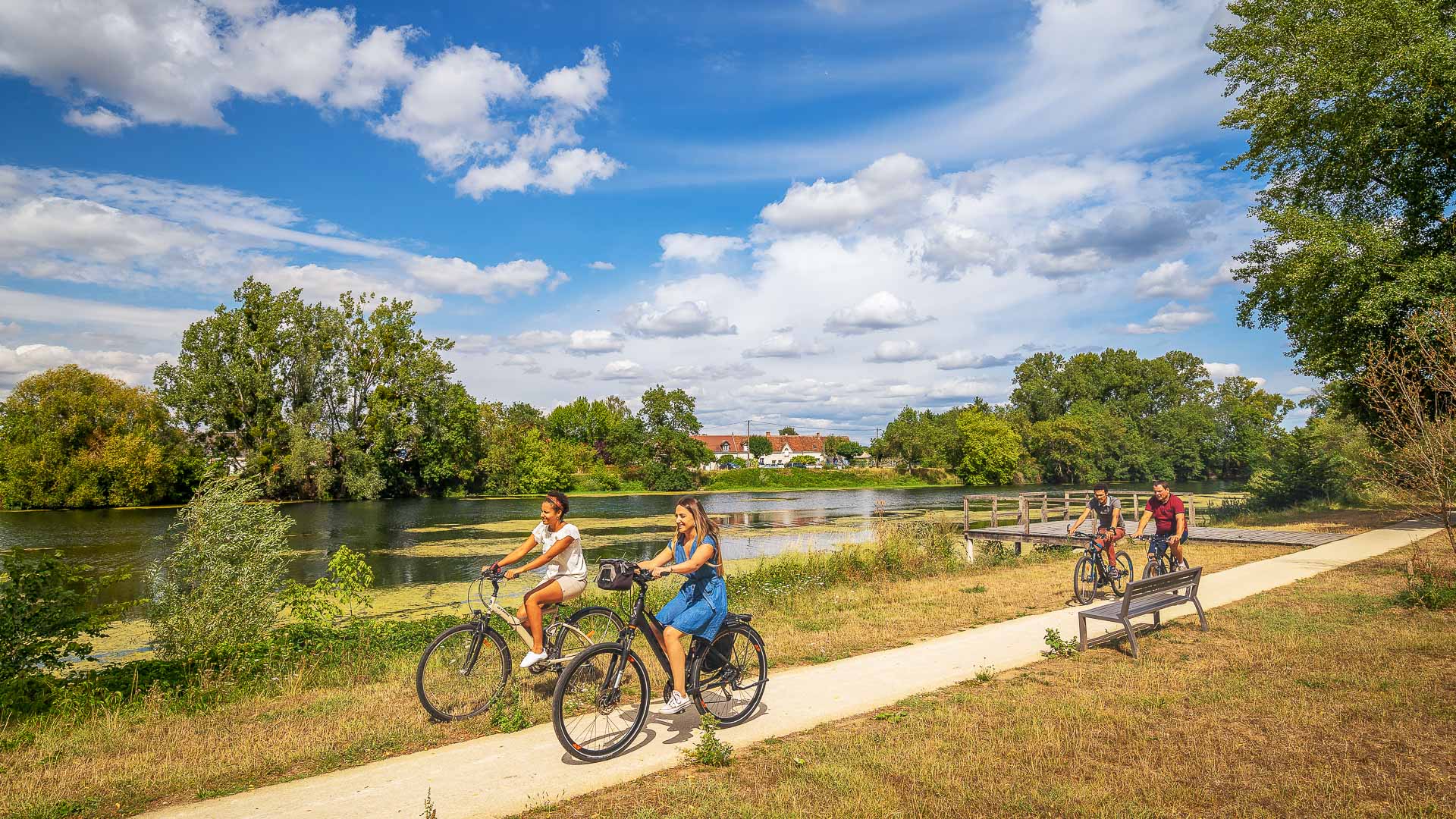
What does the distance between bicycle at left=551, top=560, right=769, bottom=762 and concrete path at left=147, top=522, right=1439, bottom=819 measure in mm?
139

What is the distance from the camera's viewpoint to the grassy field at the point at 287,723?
456cm

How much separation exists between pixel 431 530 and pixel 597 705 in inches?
1156

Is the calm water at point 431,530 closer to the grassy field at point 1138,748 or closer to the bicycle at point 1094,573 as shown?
the bicycle at point 1094,573

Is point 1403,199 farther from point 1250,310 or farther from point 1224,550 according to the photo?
point 1224,550

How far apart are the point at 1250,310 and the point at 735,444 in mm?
124439

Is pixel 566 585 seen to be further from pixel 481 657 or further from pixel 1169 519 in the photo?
pixel 1169 519

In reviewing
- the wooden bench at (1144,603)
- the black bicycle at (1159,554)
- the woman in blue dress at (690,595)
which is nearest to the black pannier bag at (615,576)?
the woman in blue dress at (690,595)

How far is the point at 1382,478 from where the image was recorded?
871 centimetres

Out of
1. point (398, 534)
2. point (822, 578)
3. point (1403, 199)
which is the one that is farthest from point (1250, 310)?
point (398, 534)

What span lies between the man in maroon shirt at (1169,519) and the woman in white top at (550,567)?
786cm

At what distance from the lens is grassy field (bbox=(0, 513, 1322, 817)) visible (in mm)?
4562

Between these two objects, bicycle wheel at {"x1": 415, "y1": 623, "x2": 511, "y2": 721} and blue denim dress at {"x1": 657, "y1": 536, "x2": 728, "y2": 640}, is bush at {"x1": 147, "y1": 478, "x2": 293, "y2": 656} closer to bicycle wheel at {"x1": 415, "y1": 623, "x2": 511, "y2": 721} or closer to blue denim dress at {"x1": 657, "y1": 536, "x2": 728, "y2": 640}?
bicycle wheel at {"x1": 415, "y1": 623, "x2": 511, "y2": 721}

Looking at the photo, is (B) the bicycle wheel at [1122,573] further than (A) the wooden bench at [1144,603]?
Yes

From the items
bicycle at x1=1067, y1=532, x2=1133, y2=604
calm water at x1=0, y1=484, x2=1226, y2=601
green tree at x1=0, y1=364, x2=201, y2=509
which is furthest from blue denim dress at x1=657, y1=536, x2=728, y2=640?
green tree at x1=0, y1=364, x2=201, y2=509
